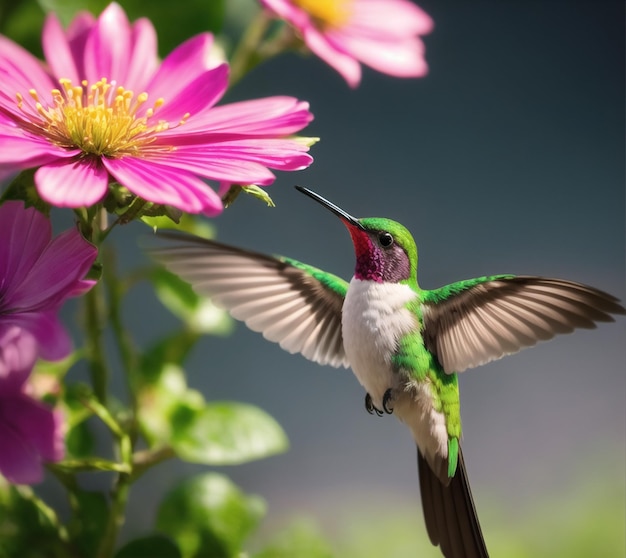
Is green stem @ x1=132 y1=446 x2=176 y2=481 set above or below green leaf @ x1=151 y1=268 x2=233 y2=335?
below

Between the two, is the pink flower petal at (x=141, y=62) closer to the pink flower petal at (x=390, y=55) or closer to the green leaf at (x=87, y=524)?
the pink flower petal at (x=390, y=55)

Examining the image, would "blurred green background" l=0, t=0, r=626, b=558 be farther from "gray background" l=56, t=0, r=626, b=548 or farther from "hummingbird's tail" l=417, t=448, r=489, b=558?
"hummingbird's tail" l=417, t=448, r=489, b=558

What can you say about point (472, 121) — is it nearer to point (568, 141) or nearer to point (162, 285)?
point (568, 141)

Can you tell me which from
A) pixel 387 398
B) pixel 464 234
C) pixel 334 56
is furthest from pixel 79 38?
pixel 464 234

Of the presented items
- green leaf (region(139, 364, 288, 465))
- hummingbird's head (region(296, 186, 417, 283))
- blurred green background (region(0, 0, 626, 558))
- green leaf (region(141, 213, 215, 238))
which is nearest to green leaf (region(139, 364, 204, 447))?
green leaf (region(139, 364, 288, 465))

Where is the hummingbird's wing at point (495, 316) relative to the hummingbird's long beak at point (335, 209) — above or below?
below

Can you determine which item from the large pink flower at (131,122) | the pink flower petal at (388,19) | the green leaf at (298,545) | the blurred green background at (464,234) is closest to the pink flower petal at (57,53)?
the large pink flower at (131,122)

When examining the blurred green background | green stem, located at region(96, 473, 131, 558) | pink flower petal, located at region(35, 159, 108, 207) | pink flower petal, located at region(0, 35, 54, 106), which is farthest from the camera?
the blurred green background

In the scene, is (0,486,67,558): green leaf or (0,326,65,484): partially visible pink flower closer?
(0,326,65,484): partially visible pink flower
